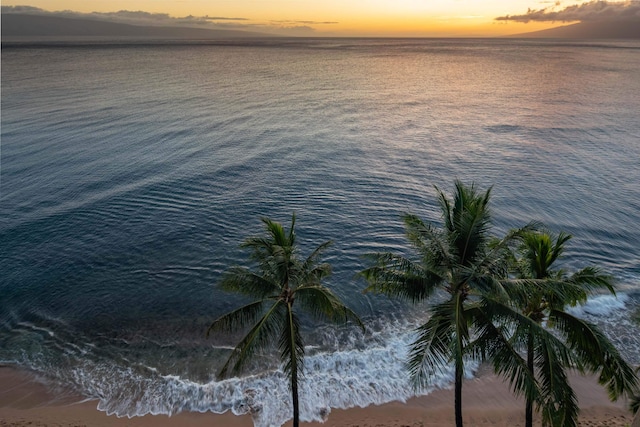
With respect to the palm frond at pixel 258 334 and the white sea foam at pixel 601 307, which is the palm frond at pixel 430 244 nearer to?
the palm frond at pixel 258 334

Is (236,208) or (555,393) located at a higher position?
(555,393)

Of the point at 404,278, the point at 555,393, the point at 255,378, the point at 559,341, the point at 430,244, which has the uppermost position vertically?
the point at 430,244

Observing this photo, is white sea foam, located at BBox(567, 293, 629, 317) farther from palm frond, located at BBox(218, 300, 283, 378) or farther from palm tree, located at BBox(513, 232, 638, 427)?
palm frond, located at BBox(218, 300, 283, 378)

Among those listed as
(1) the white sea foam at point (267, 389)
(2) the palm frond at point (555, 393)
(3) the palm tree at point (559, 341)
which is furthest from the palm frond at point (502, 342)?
(1) the white sea foam at point (267, 389)

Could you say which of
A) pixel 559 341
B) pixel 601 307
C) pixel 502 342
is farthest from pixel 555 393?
pixel 601 307

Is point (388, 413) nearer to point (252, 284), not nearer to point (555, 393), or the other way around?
point (555, 393)

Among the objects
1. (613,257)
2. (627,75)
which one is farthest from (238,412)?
(627,75)

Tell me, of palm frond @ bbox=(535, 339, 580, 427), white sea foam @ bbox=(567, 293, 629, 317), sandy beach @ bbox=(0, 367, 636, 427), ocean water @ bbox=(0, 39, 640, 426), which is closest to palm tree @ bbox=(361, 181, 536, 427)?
palm frond @ bbox=(535, 339, 580, 427)
